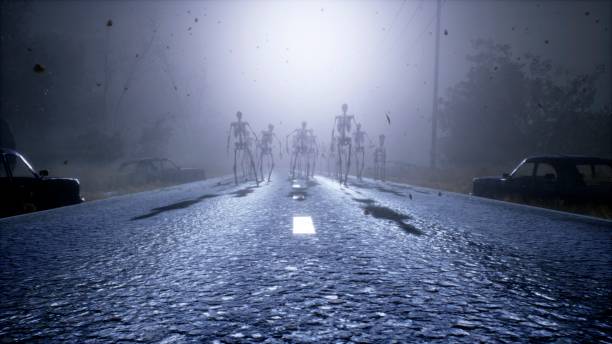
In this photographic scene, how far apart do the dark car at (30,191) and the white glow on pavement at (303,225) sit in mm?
5167

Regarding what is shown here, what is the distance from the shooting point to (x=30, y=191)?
8.59m

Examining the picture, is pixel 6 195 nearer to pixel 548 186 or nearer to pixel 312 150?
pixel 548 186

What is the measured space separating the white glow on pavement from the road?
4cm

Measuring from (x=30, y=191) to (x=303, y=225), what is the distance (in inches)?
248

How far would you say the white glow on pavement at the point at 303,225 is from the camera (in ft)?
18.6

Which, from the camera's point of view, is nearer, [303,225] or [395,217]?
[303,225]

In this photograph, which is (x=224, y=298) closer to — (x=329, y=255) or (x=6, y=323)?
(x=6, y=323)

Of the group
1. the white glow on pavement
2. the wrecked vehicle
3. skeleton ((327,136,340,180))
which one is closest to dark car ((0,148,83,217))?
the white glow on pavement

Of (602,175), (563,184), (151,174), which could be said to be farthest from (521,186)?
(151,174)

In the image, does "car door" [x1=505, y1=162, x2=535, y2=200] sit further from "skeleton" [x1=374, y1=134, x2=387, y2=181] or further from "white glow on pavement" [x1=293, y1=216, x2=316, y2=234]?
"skeleton" [x1=374, y1=134, x2=387, y2=181]

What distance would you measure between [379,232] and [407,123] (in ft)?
251

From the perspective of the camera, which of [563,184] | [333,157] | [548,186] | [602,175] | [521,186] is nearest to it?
[563,184]

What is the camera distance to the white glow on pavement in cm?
567

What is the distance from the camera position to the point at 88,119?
40906mm
